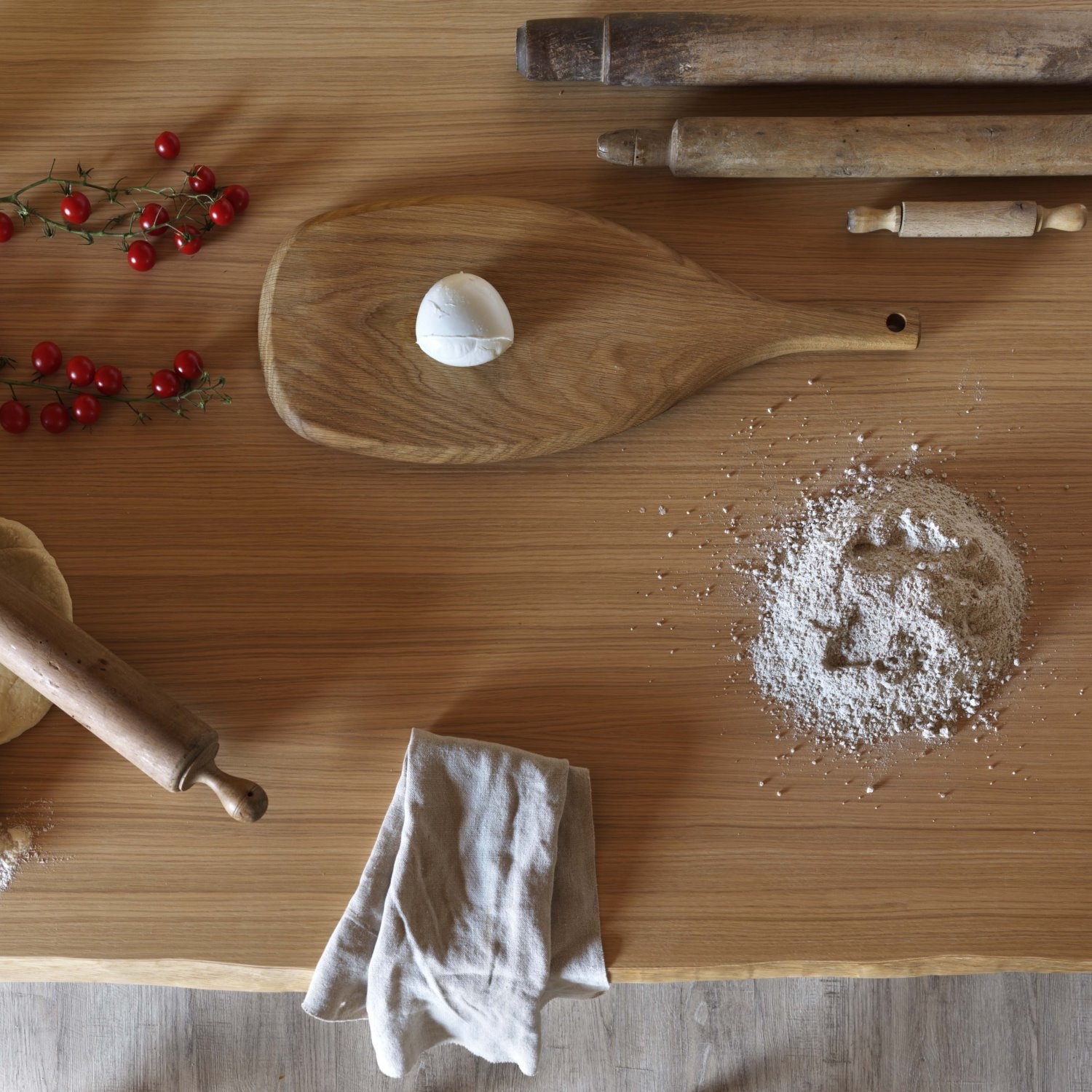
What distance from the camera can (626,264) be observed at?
0.77 m

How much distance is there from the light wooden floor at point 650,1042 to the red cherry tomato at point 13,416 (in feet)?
2.17

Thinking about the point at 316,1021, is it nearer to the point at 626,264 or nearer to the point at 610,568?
the point at 610,568

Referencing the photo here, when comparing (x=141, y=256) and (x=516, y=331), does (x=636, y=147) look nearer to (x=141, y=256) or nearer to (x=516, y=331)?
(x=516, y=331)

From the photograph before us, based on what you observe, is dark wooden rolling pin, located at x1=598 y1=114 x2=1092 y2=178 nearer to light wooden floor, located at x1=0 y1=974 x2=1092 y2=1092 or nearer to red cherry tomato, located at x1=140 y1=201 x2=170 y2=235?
red cherry tomato, located at x1=140 y1=201 x2=170 y2=235

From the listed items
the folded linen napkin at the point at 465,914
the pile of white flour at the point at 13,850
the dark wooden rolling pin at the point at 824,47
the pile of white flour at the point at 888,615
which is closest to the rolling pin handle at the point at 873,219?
the dark wooden rolling pin at the point at 824,47

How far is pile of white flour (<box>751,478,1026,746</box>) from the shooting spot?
739 mm

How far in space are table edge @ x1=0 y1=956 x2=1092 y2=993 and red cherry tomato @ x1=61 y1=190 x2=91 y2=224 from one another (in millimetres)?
639

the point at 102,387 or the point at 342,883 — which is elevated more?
the point at 102,387

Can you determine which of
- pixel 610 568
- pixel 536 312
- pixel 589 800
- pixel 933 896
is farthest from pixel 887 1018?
pixel 536 312

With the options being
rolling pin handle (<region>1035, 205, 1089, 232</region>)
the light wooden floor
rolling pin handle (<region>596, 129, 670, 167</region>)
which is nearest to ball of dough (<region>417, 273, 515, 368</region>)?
rolling pin handle (<region>596, 129, 670, 167</region>)

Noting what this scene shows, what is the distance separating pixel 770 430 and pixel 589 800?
0.36 meters

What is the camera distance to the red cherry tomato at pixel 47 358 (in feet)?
2.52

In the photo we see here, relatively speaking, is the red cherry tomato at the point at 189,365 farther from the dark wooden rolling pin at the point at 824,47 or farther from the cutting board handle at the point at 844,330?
the cutting board handle at the point at 844,330

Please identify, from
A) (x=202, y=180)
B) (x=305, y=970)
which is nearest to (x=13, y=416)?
(x=202, y=180)
